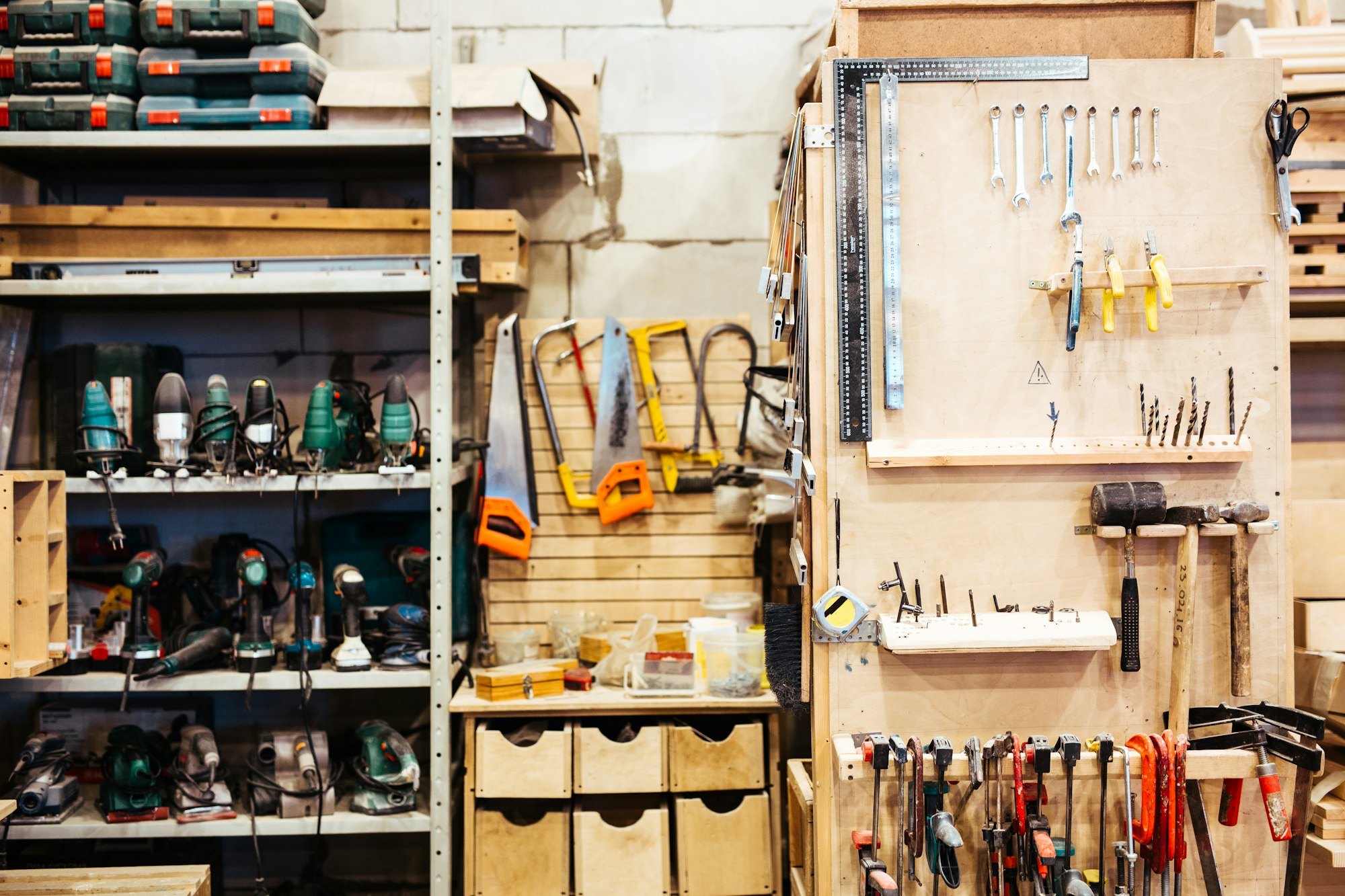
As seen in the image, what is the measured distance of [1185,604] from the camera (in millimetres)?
1967

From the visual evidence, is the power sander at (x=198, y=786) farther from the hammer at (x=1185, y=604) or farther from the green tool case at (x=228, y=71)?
the hammer at (x=1185, y=604)

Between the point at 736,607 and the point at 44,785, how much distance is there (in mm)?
1965

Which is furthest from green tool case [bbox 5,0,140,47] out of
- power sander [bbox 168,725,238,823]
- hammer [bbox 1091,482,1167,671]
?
hammer [bbox 1091,482,1167,671]

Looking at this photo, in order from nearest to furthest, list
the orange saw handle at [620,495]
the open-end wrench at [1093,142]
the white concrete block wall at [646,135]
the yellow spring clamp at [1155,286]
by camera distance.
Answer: the yellow spring clamp at [1155,286] → the open-end wrench at [1093,142] → the orange saw handle at [620,495] → the white concrete block wall at [646,135]

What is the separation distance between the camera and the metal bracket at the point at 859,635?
2010 mm

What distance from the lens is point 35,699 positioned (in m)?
3.04

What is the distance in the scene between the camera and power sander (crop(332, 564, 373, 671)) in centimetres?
265

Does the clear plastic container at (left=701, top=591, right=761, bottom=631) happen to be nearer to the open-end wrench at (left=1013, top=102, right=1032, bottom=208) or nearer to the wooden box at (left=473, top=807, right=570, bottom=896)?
the wooden box at (left=473, top=807, right=570, bottom=896)

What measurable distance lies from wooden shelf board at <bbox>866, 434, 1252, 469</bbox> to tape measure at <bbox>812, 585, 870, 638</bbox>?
0.92ft

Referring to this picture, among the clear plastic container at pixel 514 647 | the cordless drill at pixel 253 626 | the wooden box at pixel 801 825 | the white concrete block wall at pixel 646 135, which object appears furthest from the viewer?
the white concrete block wall at pixel 646 135

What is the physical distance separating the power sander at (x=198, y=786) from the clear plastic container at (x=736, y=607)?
4.79 feet

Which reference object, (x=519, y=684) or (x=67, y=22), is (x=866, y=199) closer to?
(x=519, y=684)

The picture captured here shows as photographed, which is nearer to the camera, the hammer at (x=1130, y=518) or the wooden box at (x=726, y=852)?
the hammer at (x=1130, y=518)

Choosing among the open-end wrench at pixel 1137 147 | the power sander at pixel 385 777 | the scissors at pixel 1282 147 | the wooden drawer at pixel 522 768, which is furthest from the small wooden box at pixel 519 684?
the scissors at pixel 1282 147
